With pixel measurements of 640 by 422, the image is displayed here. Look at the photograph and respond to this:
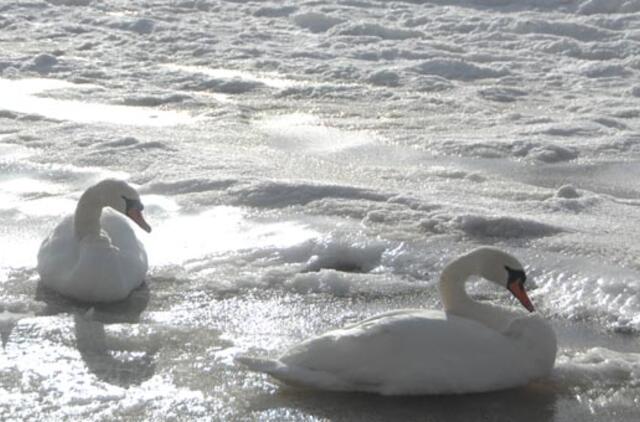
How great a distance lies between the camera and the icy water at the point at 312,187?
5.11 m

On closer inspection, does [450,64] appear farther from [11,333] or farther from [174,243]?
[11,333]

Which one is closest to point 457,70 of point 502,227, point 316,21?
point 316,21

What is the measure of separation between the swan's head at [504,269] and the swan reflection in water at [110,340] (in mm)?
1398

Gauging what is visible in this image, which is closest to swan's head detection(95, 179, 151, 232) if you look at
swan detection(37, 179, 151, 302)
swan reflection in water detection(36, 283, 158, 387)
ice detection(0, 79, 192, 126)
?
→ swan detection(37, 179, 151, 302)

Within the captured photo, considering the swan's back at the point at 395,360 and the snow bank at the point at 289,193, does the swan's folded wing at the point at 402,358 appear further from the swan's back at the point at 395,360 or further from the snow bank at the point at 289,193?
the snow bank at the point at 289,193

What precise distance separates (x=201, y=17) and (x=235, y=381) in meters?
12.4

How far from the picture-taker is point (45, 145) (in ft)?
31.4

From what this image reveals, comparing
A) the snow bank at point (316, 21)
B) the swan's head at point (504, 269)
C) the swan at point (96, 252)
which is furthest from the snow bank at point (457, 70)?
the swan's head at point (504, 269)

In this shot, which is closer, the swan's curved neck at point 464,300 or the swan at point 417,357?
the swan at point 417,357

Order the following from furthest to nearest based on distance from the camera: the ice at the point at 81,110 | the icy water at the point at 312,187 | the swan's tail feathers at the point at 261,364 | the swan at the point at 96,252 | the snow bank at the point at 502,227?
the ice at the point at 81,110
the snow bank at the point at 502,227
the swan at the point at 96,252
the icy water at the point at 312,187
the swan's tail feathers at the point at 261,364

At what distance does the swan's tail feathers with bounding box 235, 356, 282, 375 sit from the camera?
485cm

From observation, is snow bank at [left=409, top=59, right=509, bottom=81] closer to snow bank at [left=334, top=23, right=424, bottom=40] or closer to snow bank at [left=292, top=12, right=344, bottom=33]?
snow bank at [left=334, top=23, right=424, bottom=40]

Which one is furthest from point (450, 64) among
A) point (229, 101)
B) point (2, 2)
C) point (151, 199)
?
point (2, 2)

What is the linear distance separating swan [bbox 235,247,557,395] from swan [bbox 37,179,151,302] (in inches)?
56.0
